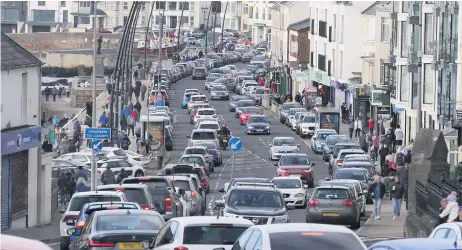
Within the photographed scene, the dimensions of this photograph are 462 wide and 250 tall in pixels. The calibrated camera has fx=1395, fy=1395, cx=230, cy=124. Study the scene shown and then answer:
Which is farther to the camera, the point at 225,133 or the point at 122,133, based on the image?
the point at 225,133

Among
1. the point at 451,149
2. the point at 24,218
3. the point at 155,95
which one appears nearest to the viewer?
the point at 24,218

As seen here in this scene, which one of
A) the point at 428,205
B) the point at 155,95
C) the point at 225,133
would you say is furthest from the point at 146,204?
the point at 155,95

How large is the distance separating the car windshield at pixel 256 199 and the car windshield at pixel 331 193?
5614mm

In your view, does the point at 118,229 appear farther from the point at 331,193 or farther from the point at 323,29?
the point at 323,29

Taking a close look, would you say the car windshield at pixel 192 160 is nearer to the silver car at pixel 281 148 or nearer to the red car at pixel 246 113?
the silver car at pixel 281 148

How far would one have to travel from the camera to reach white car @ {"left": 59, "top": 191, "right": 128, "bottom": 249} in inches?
1155

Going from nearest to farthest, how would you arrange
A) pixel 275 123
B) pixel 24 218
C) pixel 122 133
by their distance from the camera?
pixel 24 218, pixel 122 133, pixel 275 123

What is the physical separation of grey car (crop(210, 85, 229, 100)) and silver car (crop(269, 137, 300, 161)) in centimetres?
3881

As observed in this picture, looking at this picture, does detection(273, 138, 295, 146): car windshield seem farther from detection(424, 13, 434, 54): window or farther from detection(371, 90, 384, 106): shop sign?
detection(371, 90, 384, 106): shop sign

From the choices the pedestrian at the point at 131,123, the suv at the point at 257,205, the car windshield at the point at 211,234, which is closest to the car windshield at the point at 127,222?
the car windshield at the point at 211,234

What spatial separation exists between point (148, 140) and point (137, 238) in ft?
148

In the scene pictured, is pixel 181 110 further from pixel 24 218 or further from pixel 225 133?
pixel 24 218

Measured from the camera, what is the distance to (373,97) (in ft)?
252

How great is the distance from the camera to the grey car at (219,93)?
106 meters
